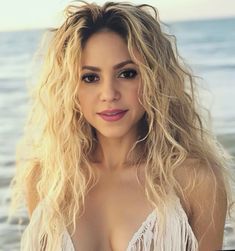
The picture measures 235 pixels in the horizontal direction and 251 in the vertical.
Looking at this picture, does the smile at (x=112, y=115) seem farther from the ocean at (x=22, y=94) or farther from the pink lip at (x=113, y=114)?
the ocean at (x=22, y=94)

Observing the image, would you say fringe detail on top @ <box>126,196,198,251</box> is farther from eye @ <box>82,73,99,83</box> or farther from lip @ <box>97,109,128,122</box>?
eye @ <box>82,73,99,83</box>

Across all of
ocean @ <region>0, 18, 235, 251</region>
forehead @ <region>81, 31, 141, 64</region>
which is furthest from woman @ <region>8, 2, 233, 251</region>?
ocean @ <region>0, 18, 235, 251</region>

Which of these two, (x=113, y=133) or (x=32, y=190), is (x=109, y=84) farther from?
(x=32, y=190)

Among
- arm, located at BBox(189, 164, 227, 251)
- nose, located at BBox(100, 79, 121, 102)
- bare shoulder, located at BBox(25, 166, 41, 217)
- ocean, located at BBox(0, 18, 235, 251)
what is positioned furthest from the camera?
ocean, located at BBox(0, 18, 235, 251)

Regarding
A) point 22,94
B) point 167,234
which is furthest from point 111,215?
point 22,94

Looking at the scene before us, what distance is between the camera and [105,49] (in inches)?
63.1

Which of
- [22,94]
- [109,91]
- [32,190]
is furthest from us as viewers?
[22,94]

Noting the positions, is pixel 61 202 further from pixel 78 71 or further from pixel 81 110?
pixel 78 71

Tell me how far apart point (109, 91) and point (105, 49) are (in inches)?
4.3

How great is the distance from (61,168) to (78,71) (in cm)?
29

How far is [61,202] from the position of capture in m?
1.72

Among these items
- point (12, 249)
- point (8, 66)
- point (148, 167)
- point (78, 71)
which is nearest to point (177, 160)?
point (148, 167)

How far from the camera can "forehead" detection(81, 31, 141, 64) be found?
1.60 metres

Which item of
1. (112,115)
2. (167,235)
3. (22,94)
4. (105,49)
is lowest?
(167,235)
